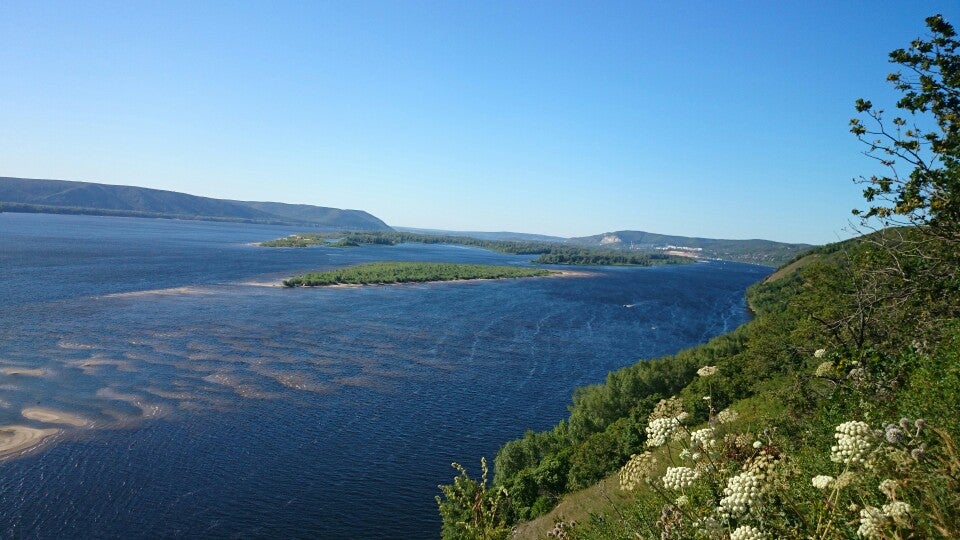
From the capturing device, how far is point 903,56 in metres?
10.5

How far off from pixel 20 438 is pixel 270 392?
14.4 meters

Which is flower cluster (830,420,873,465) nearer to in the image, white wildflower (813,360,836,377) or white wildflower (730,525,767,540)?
white wildflower (730,525,767,540)

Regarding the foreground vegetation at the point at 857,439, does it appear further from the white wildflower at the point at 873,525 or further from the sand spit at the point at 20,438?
the sand spit at the point at 20,438

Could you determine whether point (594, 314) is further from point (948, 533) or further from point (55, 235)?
point (55, 235)

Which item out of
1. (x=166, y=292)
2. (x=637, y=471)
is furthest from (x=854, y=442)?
(x=166, y=292)

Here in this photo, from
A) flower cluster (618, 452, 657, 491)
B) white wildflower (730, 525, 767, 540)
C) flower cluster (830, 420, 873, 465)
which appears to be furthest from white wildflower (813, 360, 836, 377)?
white wildflower (730, 525, 767, 540)

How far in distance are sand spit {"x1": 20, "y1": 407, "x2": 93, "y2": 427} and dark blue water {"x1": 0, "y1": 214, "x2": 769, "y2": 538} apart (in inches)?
17.4

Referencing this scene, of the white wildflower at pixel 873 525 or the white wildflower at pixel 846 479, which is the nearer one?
the white wildflower at pixel 873 525

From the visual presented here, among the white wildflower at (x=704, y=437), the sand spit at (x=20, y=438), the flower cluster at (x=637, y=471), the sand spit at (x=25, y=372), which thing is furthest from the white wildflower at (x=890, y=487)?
the sand spit at (x=25, y=372)

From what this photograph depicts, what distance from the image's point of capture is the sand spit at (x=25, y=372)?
3941 cm

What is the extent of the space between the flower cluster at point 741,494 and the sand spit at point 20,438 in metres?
Result: 37.5

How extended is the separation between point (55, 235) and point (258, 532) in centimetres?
17671

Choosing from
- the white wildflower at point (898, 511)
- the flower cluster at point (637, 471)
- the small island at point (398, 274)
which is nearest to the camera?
the white wildflower at point (898, 511)

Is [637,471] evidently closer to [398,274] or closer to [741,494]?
[741,494]
